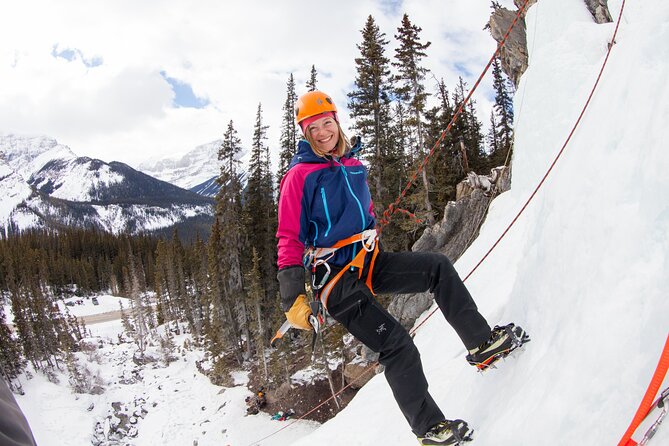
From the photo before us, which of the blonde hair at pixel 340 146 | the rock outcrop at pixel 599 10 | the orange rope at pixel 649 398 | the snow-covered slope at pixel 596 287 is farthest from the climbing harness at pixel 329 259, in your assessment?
the rock outcrop at pixel 599 10

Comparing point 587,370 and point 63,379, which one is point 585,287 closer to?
point 587,370

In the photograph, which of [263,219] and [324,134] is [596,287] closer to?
[324,134]

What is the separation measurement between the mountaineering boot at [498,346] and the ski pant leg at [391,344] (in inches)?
20.4

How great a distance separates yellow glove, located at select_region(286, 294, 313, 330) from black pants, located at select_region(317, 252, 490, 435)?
256 millimetres

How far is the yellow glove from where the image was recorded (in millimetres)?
3234

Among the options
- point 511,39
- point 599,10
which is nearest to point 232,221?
point 511,39

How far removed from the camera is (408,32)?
82.2ft

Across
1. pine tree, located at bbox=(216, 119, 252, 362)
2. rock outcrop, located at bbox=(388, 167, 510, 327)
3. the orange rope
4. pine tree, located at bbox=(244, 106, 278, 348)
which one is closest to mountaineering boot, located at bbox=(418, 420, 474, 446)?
the orange rope

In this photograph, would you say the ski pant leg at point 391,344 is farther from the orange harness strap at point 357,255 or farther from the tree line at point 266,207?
the tree line at point 266,207

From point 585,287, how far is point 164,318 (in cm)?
6893

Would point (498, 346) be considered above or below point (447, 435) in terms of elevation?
above

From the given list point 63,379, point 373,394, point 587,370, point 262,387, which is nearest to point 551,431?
point 587,370

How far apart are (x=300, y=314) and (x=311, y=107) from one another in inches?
73.3

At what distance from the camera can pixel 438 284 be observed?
138 inches
